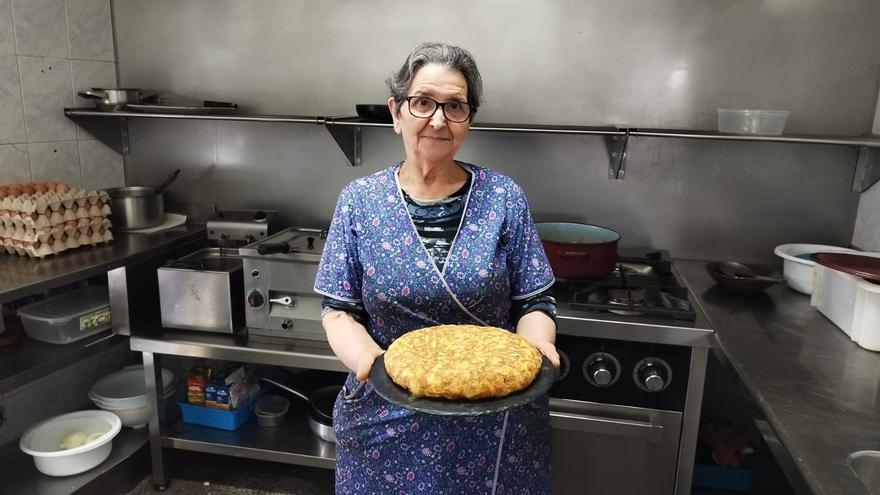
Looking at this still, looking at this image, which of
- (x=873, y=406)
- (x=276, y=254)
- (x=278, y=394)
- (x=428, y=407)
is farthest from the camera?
(x=278, y=394)

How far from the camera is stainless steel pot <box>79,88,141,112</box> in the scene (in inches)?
90.7

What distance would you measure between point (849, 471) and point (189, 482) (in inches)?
84.3

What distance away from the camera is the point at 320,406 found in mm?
2211

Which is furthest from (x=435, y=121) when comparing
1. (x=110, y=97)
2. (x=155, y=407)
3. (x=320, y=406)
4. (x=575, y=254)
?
(x=110, y=97)

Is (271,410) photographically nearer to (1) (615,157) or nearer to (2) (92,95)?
(2) (92,95)

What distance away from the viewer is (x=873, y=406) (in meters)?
1.23

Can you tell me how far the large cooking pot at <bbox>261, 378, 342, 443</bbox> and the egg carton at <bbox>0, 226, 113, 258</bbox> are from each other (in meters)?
0.83

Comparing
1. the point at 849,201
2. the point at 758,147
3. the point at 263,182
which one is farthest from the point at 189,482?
the point at 849,201

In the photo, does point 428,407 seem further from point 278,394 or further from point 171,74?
point 171,74

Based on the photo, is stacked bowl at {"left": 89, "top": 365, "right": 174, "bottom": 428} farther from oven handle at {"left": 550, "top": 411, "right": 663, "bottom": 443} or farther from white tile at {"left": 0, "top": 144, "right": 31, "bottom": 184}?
oven handle at {"left": 550, "top": 411, "right": 663, "bottom": 443}

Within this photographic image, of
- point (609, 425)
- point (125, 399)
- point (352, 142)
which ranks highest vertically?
point (352, 142)

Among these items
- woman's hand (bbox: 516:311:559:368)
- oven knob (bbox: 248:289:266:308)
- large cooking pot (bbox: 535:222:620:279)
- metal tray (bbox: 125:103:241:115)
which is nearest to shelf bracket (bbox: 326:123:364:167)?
metal tray (bbox: 125:103:241:115)

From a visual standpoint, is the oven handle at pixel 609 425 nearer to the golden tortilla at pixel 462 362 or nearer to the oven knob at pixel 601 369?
the oven knob at pixel 601 369

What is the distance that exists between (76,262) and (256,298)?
579 millimetres
